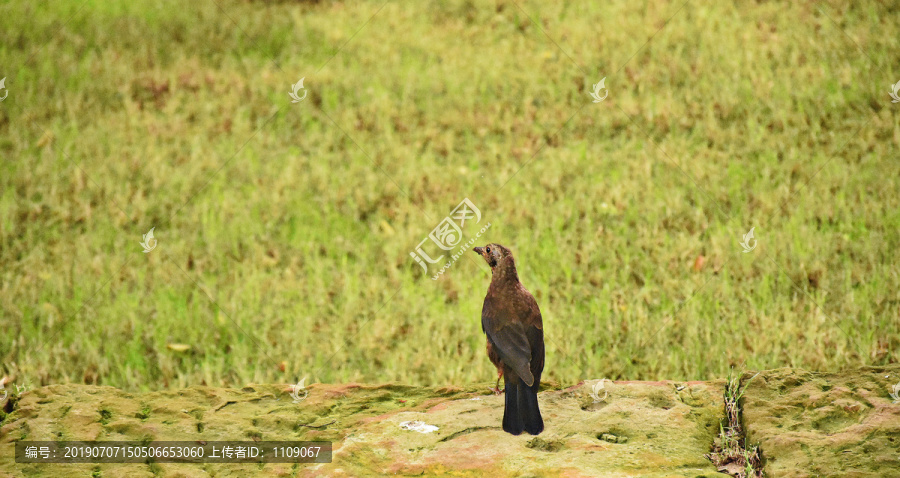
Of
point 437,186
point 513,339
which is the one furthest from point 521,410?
point 437,186

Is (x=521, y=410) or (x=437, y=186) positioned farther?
(x=437, y=186)

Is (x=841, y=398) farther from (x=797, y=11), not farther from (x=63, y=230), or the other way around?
(x=797, y=11)

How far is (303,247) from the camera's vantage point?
6.60 meters

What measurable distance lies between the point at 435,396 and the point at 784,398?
5.50ft

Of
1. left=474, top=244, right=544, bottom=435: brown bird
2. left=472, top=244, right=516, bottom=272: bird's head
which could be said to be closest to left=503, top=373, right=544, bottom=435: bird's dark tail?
left=474, top=244, right=544, bottom=435: brown bird

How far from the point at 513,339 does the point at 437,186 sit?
4077 millimetres

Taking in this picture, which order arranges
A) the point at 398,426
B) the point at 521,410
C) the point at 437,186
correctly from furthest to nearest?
the point at 437,186 < the point at 398,426 < the point at 521,410

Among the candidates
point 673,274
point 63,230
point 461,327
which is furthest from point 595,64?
point 63,230

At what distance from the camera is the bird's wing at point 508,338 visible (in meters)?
3.24

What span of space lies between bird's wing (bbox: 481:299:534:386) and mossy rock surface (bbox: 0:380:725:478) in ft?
1.19

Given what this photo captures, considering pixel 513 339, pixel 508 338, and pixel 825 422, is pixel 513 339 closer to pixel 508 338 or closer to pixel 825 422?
pixel 508 338

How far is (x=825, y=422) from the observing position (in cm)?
338

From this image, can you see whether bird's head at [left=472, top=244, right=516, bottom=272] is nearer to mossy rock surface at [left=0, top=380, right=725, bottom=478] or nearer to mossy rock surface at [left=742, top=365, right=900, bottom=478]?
mossy rock surface at [left=0, top=380, right=725, bottom=478]

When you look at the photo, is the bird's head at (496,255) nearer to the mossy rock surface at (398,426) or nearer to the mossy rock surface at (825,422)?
the mossy rock surface at (398,426)
